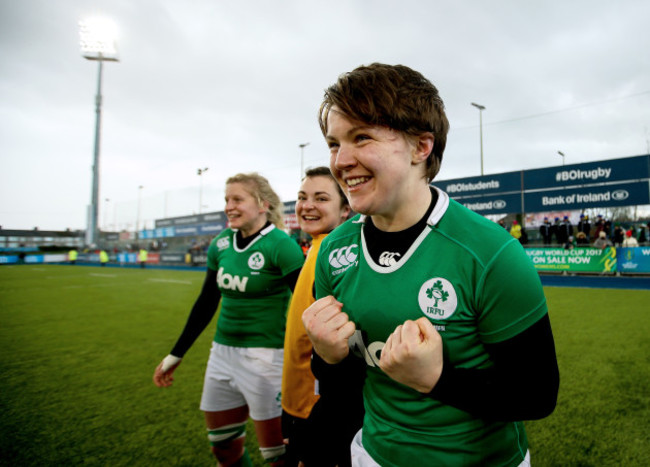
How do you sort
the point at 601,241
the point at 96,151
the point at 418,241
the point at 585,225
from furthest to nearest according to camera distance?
the point at 96,151, the point at 585,225, the point at 601,241, the point at 418,241

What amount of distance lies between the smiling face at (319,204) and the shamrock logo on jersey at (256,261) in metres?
0.41

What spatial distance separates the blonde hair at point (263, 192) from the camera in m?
2.75

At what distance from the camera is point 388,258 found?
3.99 ft

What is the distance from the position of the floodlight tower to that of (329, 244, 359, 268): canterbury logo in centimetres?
4676

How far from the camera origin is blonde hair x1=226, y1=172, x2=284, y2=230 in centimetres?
275

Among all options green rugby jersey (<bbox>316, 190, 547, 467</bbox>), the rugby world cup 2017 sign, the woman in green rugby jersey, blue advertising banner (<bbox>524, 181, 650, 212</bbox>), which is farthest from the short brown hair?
blue advertising banner (<bbox>524, 181, 650, 212</bbox>)

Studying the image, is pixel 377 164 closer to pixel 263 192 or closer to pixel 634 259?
pixel 263 192

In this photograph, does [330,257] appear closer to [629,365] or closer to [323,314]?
[323,314]

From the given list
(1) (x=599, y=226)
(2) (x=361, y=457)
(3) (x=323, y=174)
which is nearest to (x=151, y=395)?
(3) (x=323, y=174)

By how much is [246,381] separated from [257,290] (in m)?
0.60

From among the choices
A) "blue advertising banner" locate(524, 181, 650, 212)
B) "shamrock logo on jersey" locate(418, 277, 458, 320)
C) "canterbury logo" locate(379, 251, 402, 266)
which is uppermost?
"blue advertising banner" locate(524, 181, 650, 212)

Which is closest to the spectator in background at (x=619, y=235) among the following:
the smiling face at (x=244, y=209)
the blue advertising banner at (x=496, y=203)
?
the blue advertising banner at (x=496, y=203)

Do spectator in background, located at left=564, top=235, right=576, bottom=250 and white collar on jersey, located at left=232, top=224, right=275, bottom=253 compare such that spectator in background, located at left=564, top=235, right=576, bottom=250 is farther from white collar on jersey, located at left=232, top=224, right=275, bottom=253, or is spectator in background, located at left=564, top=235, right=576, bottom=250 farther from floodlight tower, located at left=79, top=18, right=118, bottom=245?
floodlight tower, located at left=79, top=18, right=118, bottom=245

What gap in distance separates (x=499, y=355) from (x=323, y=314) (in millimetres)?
527
